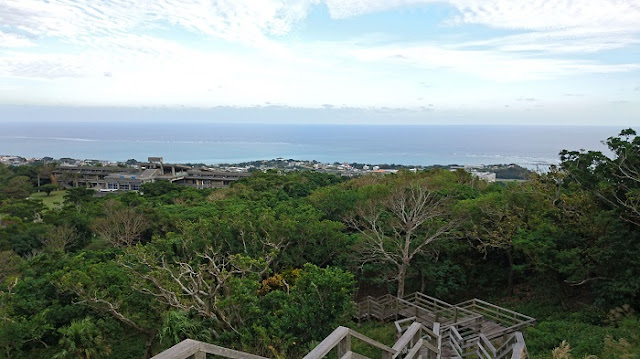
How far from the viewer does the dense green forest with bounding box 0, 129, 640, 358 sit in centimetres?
823

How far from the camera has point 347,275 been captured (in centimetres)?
854

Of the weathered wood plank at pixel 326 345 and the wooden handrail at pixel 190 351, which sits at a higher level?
the wooden handrail at pixel 190 351

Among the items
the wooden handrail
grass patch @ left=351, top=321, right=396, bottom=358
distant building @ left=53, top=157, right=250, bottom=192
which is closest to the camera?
the wooden handrail

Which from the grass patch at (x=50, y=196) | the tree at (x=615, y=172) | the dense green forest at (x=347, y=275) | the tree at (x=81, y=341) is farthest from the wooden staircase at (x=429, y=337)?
the grass patch at (x=50, y=196)

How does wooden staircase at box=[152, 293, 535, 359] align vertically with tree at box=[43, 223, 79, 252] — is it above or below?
above

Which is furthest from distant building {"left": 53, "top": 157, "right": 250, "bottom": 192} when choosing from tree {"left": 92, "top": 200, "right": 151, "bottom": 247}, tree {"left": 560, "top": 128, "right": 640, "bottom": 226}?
tree {"left": 560, "top": 128, "right": 640, "bottom": 226}

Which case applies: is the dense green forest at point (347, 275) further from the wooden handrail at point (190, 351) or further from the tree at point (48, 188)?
the tree at point (48, 188)

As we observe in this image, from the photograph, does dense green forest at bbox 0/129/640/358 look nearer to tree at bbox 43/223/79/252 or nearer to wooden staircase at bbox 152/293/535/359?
wooden staircase at bbox 152/293/535/359

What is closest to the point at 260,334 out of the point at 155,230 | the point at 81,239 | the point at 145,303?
the point at 145,303

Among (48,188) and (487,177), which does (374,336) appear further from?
(48,188)

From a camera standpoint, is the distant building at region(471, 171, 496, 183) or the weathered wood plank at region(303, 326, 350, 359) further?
the distant building at region(471, 171, 496, 183)

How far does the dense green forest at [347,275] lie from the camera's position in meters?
8.23

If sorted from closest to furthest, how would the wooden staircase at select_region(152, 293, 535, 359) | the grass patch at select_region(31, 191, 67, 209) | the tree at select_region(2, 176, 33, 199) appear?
the wooden staircase at select_region(152, 293, 535, 359)
the tree at select_region(2, 176, 33, 199)
the grass patch at select_region(31, 191, 67, 209)

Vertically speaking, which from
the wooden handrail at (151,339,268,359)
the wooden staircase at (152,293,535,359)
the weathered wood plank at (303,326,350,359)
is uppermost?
the wooden handrail at (151,339,268,359)
